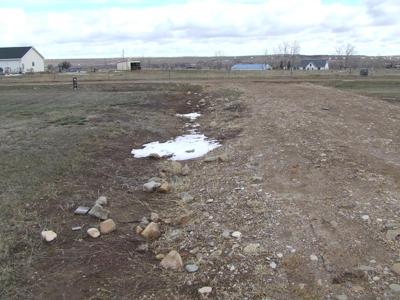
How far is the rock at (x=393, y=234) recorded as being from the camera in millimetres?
5574

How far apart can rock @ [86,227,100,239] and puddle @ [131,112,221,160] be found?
4.62 m

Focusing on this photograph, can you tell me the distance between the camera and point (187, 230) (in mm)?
6305

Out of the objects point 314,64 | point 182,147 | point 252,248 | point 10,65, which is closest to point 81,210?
point 252,248

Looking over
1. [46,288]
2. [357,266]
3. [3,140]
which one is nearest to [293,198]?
[357,266]

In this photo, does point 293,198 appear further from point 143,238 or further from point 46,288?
point 46,288

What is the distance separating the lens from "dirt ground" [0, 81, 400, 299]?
195 inches

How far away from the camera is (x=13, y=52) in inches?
3216

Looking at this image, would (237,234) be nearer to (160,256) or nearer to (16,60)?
(160,256)

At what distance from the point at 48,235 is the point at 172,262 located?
1.75m

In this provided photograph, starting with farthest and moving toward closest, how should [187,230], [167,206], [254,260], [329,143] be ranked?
[329,143] < [167,206] < [187,230] < [254,260]

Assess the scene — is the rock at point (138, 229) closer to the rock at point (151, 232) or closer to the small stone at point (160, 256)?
the rock at point (151, 232)

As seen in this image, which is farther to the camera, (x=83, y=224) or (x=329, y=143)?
(x=329, y=143)

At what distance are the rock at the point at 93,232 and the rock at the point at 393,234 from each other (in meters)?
3.59

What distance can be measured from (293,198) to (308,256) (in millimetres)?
1626
